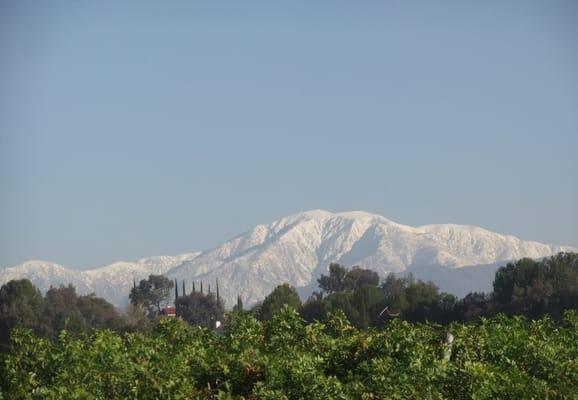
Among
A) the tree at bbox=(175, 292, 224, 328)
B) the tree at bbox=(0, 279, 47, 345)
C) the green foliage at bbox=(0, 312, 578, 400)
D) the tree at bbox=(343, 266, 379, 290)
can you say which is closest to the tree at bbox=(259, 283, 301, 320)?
the tree at bbox=(0, 279, 47, 345)

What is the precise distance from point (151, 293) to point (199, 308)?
67.0 ft

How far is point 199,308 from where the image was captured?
153250 millimetres

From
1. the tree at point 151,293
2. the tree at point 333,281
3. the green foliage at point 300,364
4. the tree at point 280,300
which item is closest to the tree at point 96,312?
the tree at point 333,281

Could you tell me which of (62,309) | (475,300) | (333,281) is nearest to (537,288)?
(475,300)

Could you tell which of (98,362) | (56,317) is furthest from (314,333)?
(56,317)

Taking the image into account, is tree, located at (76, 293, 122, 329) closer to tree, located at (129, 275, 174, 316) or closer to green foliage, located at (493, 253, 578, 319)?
tree, located at (129, 275, 174, 316)

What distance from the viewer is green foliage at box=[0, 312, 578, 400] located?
16656 mm

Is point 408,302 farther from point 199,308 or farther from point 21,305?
point 199,308

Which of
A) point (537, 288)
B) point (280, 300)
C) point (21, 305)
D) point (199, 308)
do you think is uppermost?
point (537, 288)

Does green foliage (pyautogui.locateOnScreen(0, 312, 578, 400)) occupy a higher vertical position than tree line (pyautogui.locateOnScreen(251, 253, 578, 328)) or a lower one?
higher

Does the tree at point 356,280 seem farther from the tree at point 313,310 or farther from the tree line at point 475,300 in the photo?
the tree at point 313,310

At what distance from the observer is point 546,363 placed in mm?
17750

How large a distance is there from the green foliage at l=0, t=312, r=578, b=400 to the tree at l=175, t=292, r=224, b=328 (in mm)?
131730

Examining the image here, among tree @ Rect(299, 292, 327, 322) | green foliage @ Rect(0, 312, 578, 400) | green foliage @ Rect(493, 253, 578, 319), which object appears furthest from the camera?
tree @ Rect(299, 292, 327, 322)
